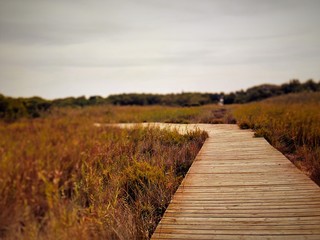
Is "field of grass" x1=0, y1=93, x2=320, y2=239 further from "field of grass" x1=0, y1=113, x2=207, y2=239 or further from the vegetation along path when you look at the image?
the vegetation along path

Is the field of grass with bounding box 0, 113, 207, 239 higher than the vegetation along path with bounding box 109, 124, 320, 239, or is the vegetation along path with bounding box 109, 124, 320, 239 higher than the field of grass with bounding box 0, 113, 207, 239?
the field of grass with bounding box 0, 113, 207, 239

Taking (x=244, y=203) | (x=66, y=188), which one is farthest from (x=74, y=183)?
(x=244, y=203)

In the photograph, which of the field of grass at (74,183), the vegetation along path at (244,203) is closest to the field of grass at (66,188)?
the field of grass at (74,183)

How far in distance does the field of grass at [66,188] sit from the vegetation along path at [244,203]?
357 millimetres

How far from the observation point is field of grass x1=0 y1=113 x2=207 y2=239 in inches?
88.0

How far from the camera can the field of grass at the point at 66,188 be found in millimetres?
2236

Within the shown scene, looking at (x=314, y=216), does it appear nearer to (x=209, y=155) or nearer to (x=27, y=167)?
(x=27, y=167)

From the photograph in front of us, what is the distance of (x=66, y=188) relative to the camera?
290 centimetres

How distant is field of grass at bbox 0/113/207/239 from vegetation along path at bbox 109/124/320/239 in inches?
14.1

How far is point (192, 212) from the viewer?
322 centimetres

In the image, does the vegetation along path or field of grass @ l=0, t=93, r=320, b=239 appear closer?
field of grass @ l=0, t=93, r=320, b=239

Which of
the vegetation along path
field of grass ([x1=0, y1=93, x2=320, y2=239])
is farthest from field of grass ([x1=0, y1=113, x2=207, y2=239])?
the vegetation along path

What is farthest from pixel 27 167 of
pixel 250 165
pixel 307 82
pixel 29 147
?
pixel 307 82

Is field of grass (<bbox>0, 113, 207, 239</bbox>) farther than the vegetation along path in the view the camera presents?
No
